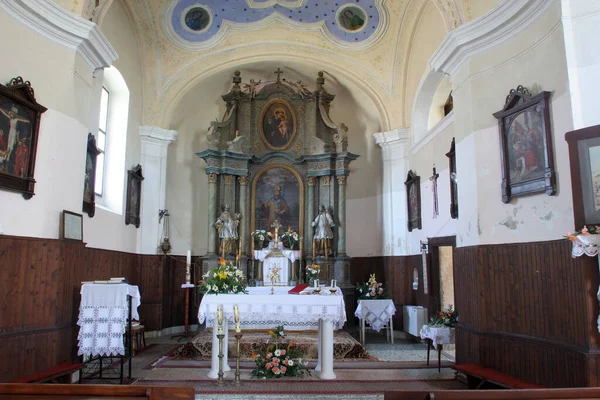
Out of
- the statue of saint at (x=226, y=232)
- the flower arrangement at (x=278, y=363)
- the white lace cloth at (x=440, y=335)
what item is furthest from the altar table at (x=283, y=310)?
the statue of saint at (x=226, y=232)

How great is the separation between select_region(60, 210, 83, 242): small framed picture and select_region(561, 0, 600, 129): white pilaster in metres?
6.52

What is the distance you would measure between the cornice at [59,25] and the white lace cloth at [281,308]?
410 centimetres

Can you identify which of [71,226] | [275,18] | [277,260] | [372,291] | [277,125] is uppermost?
[275,18]

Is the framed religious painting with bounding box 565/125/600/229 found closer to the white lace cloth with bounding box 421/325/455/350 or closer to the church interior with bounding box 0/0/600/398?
the church interior with bounding box 0/0/600/398

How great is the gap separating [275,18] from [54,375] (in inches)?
375

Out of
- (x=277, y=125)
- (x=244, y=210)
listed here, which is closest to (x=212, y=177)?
(x=244, y=210)

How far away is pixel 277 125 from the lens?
1326 centimetres

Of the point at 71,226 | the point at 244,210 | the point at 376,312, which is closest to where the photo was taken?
the point at 71,226

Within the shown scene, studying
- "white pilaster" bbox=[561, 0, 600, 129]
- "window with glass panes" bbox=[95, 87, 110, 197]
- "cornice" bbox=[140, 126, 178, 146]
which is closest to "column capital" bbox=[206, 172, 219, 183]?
"cornice" bbox=[140, 126, 178, 146]

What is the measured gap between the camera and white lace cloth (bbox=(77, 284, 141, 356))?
6652mm

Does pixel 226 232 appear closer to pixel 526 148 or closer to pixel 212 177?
pixel 212 177

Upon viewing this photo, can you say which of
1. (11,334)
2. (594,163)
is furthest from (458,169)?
(11,334)

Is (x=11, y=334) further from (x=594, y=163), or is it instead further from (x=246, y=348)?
(x=594, y=163)

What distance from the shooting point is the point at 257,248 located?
12.6 m
